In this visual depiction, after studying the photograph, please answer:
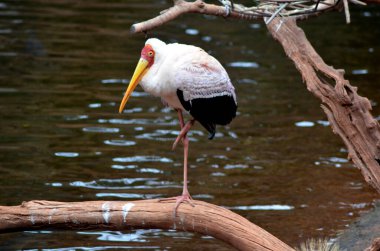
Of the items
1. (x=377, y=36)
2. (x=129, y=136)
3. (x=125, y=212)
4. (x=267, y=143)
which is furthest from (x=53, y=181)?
(x=377, y=36)

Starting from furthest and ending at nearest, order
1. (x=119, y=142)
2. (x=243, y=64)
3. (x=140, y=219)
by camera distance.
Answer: (x=243, y=64) < (x=119, y=142) < (x=140, y=219)

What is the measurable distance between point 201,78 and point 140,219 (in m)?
0.98

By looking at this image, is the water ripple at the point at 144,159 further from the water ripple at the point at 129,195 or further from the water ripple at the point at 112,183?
the water ripple at the point at 129,195

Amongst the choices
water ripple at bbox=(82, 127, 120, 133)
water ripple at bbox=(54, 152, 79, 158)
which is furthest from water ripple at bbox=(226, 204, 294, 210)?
water ripple at bbox=(82, 127, 120, 133)

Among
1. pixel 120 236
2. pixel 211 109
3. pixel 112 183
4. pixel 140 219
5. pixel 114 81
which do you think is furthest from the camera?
pixel 114 81

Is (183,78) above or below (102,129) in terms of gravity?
above

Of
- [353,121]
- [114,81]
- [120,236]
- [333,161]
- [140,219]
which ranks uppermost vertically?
[353,121]

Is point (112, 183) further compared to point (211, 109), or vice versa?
point (112, 183)

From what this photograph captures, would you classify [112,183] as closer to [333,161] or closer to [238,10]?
[333,161]

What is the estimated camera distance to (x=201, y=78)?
17.9 feet

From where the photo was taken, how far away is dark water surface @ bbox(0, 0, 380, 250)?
8.05 meters

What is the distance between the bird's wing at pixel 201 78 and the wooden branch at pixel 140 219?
2.37 feet

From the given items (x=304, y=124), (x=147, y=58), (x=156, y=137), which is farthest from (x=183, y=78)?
(x=304, y=124)

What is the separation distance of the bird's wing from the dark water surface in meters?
2.13
